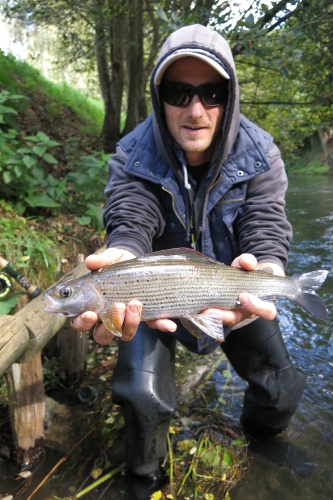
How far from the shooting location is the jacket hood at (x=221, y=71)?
3.07m

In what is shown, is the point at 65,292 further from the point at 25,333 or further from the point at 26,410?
the point at 26,410

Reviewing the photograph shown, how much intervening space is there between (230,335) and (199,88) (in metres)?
2.12

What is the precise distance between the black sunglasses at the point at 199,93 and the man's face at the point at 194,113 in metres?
0.03

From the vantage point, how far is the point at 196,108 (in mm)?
3156

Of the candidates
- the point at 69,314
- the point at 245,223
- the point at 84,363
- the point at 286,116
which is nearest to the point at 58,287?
the point at 69,314

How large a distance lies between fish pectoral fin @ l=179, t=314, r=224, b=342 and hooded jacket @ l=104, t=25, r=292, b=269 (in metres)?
0.71

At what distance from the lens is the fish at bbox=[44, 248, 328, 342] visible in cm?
243

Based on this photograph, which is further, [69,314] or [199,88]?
[199,88]

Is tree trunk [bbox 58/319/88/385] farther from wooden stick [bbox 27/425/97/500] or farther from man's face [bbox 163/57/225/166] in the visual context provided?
man's face [bbox 163/57/225/166]

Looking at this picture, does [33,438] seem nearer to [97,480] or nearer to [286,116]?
[97,480]

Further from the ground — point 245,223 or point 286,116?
point 286,116

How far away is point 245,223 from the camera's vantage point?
3295 mm

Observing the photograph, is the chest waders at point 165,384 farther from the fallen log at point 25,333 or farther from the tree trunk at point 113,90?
the tree trunk at point 113,90


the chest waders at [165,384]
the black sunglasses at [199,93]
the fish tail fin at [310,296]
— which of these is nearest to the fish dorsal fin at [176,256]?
the fish tail fin at [310,296]
